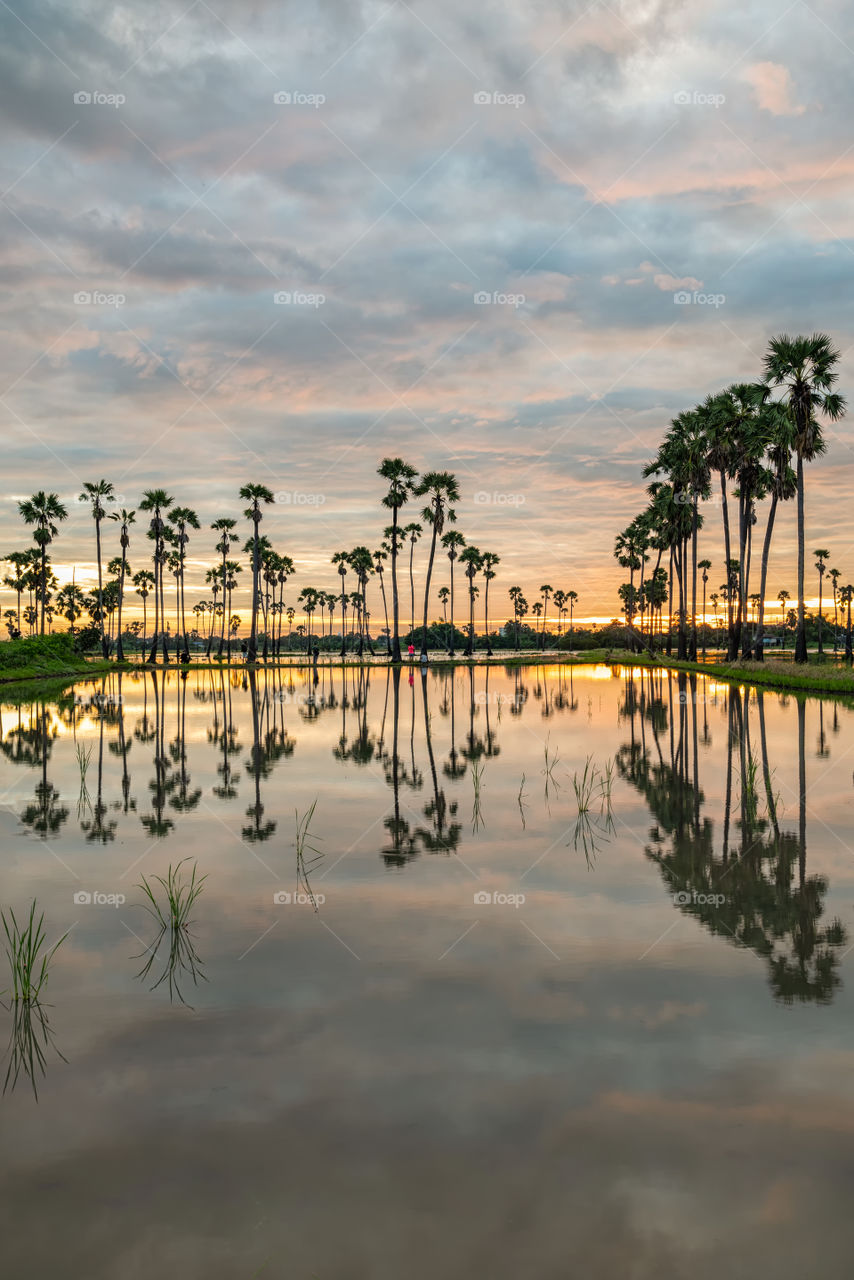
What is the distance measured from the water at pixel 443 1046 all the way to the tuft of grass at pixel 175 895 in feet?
0.55

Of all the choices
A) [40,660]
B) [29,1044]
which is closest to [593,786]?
[29,1044]

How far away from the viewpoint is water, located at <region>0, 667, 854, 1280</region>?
4.24 meters

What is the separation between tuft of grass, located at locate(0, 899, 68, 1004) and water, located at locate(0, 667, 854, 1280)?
15 centimetres

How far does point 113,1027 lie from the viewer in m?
6.48

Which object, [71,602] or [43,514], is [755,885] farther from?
[71,602]

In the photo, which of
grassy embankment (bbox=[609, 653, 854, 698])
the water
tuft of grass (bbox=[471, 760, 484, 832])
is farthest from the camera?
grassy embankment (bbox=[609, 653, 854, 698])

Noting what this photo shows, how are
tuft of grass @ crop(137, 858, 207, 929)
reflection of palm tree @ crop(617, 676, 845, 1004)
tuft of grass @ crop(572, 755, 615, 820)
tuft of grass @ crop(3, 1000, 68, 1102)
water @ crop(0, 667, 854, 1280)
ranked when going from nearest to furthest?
water @ crop(0, 667, 854, 1280) < tuft of grass @ crop(3, 1000, 68, 1102) < reflection of palm tree @ crop(617, 676, 845, 1004) < tuft of grass @ crop(137, 858, 207, 929) < tuft of grass @ crop(572, 755, 615, 820)

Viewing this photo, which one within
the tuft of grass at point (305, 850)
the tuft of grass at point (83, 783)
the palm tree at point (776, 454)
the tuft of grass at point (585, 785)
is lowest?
the tuft of grass at point (83, 783)

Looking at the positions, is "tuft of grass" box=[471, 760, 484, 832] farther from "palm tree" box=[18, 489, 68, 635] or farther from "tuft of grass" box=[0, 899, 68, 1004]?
"palm tree" box=[18, 489, 68, 635]

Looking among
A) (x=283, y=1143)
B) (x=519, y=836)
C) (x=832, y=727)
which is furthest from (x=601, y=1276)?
(x=832, y=727)

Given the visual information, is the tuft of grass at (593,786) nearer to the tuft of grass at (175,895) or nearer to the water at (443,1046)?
the water at (443,1046)

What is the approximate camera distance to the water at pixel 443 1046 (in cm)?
424

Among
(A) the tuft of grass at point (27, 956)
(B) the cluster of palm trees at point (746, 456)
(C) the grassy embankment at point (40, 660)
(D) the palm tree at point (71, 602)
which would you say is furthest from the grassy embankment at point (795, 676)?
(D) the palm tree at point (71, 602)

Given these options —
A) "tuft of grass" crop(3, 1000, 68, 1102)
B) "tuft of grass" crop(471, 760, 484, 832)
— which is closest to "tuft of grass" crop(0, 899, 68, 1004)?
"tuft of grass" crop(3, 1000, 68, 1102)
